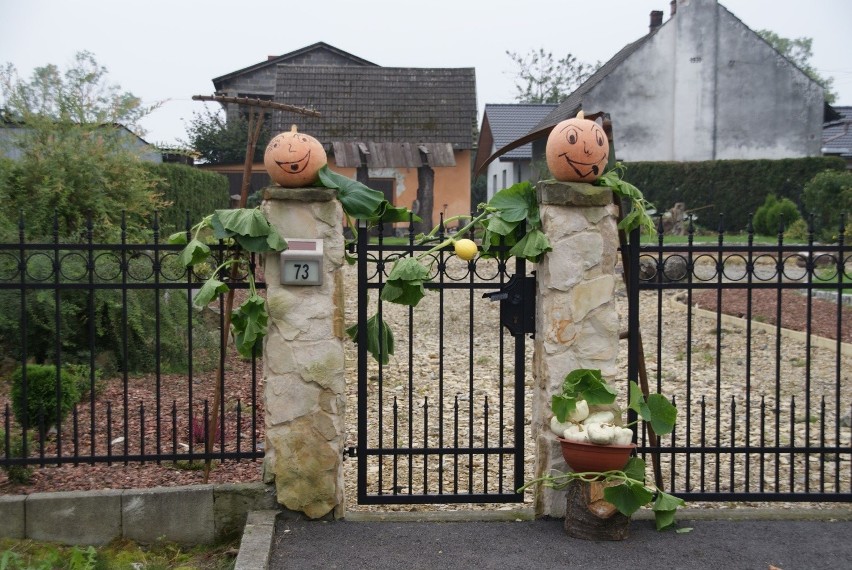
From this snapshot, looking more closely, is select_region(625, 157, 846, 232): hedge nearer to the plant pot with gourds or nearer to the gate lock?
the gate lock

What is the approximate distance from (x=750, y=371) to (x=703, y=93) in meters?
22.1

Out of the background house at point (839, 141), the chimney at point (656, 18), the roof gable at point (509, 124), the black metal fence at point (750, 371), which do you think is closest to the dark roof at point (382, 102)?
the roof gable at point (509, 124)

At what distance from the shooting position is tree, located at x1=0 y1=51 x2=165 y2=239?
7.95 metres

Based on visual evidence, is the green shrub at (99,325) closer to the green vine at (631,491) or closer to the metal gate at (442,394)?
the metal gate at (442,394)

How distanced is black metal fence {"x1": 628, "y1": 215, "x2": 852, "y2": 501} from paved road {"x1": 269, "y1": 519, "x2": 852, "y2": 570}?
1.18 ft

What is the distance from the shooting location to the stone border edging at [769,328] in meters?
9.36

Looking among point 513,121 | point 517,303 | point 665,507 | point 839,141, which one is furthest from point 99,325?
point 839,141

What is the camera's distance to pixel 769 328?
34.1ft

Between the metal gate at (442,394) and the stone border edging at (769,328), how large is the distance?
283 cm

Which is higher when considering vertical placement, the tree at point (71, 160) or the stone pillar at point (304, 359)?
the tree at point (71, 160)

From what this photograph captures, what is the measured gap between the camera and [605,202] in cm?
442

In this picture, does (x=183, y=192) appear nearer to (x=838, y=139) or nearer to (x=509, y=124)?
(x=509, y=124)

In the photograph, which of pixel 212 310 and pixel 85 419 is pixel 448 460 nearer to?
pixel 85 419

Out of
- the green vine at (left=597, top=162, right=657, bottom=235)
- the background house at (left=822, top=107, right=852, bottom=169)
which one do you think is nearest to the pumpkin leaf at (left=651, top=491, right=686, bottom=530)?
the green vine at (left=597, top=162, right=657, bottom=235)
